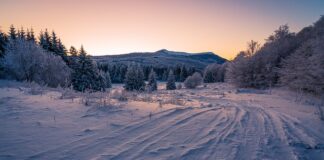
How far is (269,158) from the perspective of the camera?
308cm

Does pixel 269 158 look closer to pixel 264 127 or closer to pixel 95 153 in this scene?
pixel 264 127

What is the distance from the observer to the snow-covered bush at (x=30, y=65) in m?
25.0

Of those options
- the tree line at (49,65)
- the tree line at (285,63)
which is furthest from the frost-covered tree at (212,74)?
the tree line at (285,63)

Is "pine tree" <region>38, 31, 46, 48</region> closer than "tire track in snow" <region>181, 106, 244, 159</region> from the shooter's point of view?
No

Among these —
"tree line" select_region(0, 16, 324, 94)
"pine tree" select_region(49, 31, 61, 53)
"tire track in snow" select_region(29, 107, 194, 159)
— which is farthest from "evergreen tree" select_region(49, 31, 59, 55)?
"tire track in snow" select_region(29, 107, 194, 159)

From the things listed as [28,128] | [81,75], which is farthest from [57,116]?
[81,75]

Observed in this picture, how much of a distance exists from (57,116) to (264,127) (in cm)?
482

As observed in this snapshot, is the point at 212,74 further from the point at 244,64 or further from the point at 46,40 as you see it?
the point at 46,40

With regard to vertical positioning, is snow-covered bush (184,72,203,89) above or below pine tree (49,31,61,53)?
below

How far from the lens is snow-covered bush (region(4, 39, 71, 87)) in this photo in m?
25.0

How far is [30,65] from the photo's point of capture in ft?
82.7

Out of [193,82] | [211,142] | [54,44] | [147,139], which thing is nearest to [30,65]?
[54,44]

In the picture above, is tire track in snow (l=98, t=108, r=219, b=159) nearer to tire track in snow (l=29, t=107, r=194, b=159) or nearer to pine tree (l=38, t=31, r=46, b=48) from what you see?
tire track in snow (l=29, t=107, r=194, b=159)

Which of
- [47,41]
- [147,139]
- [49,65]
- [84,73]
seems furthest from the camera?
[47,41]
